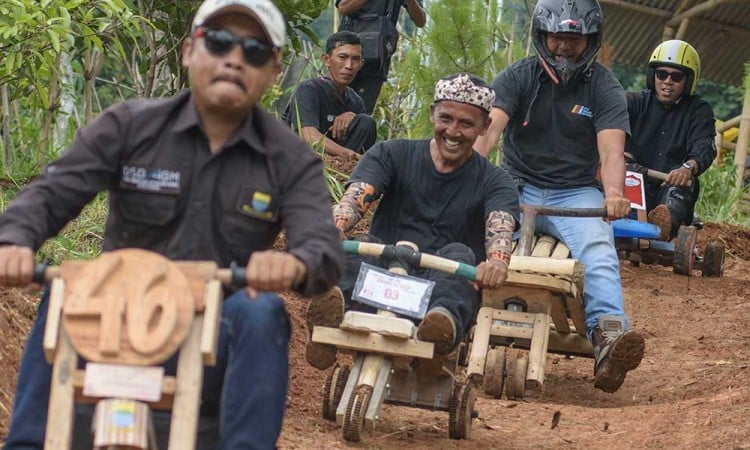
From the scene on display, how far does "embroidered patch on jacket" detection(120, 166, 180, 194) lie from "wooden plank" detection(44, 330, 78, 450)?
616mm

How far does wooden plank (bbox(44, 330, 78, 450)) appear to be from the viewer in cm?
384

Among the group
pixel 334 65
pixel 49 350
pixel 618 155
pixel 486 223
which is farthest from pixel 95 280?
pixel 334 65

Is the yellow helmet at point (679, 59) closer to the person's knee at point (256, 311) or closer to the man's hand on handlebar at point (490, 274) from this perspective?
the man's hand on handlebar at point (490, 274)

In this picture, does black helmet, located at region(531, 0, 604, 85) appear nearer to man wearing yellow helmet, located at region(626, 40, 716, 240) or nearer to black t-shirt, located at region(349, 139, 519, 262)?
black t-shirt, located at region(349, 139, 519, 262)

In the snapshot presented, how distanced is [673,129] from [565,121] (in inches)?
166

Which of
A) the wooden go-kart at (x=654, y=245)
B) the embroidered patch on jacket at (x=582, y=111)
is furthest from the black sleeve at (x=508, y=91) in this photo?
the wooden go-kart at (x=654, y=245)

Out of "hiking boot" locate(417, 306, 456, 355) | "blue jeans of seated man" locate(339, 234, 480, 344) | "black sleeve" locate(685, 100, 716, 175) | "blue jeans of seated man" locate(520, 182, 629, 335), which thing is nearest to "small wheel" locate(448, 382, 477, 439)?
"blue jeans of seated man" locate(339, 234, 480, 344)

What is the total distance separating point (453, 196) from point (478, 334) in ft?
3.33

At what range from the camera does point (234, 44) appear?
14.0 ft

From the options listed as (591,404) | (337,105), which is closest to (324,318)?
(591,404)

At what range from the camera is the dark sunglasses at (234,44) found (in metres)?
4.27

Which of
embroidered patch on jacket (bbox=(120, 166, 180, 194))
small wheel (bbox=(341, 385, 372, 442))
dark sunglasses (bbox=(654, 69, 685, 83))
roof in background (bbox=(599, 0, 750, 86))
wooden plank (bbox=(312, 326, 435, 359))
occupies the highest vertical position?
roof in background (bbox=(599, 0, 750, 86))

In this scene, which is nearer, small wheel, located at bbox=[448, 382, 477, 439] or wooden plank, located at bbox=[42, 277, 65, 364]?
wooden plank, located at bbox=[42, 277, 65, 364]

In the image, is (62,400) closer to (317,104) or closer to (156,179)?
(156,179)
